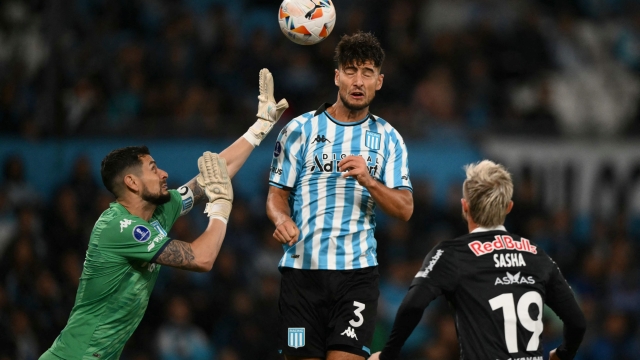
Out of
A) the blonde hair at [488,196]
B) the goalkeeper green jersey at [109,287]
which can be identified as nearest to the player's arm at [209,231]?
the goalkeeper green jersey at [109,287]

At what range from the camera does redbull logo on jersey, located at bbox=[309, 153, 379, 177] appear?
6148mm

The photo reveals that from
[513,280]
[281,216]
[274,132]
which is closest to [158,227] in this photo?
[281,216]

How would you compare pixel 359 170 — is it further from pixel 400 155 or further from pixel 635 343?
pixel 635 343

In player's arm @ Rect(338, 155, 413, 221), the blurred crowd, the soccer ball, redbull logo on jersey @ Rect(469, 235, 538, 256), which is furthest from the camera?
the blurred crowd

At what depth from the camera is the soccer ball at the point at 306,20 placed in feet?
21.3

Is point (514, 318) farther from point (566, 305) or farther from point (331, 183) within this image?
point (331, 183)

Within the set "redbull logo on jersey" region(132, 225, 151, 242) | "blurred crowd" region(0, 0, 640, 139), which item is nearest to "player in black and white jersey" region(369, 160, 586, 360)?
"redbull logo on jersey" region(132, 225, 151, 242)

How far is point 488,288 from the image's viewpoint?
5.45 meters

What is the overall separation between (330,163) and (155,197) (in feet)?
4.04

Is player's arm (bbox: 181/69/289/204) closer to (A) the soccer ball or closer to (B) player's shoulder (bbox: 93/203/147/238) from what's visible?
(A) the soccer ball

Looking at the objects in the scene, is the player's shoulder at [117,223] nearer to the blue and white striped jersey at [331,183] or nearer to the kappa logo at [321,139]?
the blue and white striped jersey at [331,183]

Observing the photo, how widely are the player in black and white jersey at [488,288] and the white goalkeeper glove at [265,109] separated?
6.16ft

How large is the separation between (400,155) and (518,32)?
875 centimetres

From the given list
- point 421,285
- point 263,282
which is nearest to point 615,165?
point 263,282
